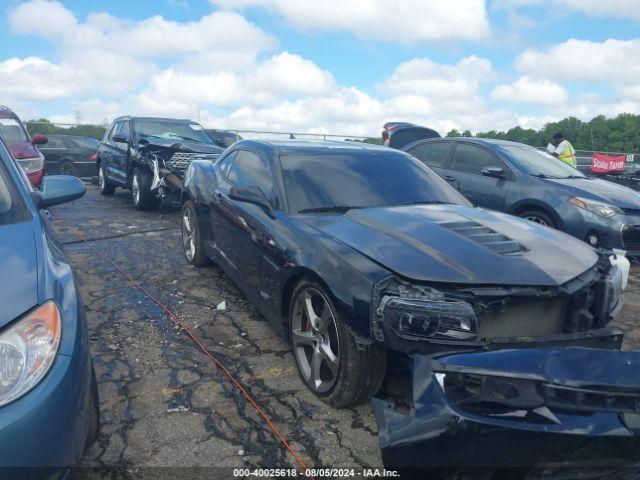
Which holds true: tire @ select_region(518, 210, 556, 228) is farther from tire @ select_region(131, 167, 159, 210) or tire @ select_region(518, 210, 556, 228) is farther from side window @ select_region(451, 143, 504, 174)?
tire @ select_region(131, 167, 159, 210)

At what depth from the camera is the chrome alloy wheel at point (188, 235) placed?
542cm

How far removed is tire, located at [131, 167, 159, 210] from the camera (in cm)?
848

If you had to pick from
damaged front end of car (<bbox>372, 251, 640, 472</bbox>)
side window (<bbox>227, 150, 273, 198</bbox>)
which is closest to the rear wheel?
side window (<bbox>227, 150, 273, 198</bbox>)

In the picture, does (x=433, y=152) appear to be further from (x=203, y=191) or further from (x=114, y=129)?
(x=114, y=129)

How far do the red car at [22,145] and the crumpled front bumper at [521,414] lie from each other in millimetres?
6900

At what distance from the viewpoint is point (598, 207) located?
18.6 ft

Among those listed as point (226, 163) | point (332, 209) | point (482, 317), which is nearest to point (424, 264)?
point (482, 317)

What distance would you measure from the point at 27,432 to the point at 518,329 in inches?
82.6

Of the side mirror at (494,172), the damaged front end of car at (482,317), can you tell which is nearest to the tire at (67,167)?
the side mirror at (494,172)

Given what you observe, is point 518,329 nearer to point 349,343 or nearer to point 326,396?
point 349,343

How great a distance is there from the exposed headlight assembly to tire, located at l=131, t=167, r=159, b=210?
7.10 metres

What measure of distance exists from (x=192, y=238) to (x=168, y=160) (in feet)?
10.2

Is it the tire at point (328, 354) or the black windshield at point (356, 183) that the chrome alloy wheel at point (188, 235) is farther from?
the tire at point (328, 354)

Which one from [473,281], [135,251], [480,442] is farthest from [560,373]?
[135,251]
